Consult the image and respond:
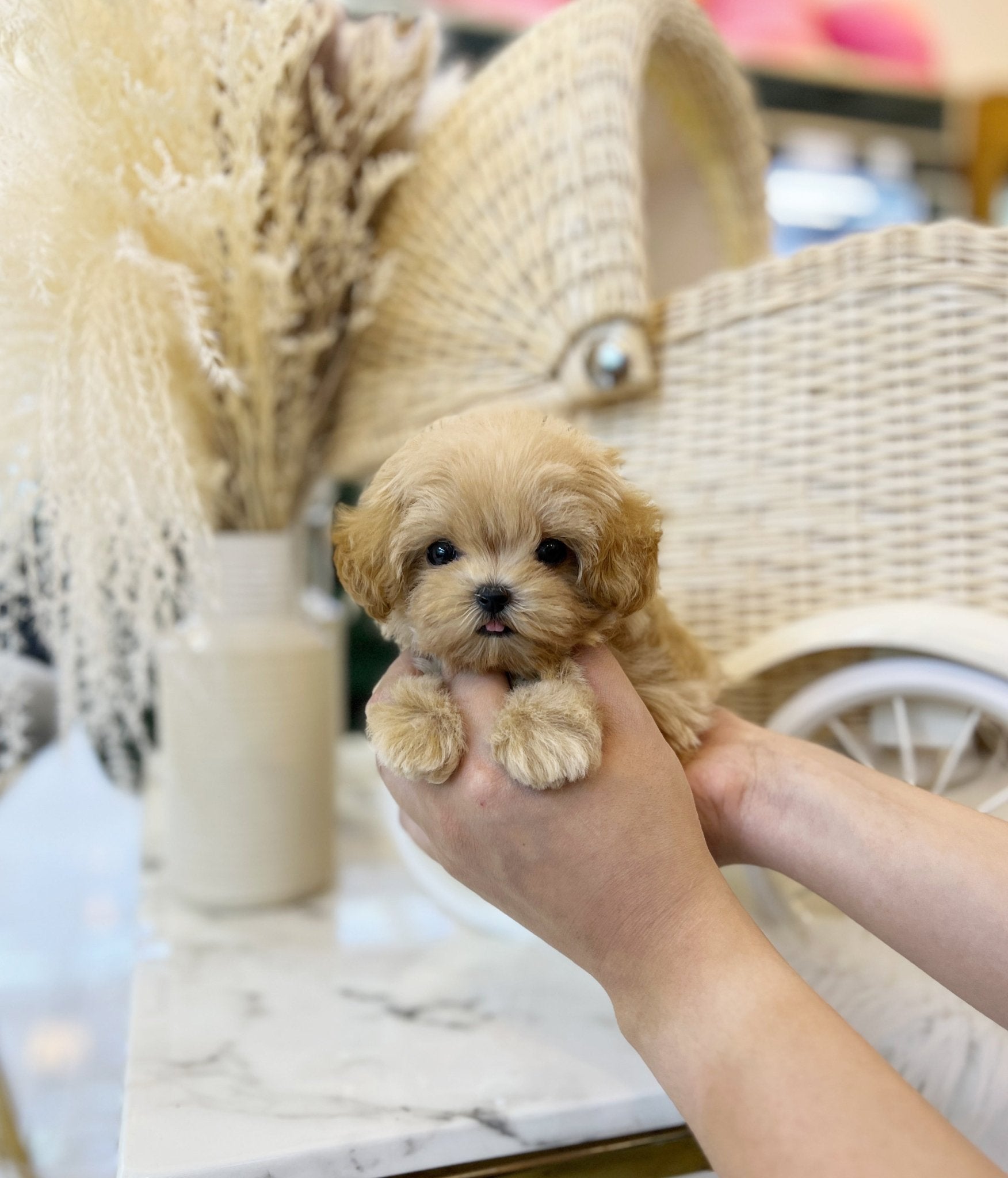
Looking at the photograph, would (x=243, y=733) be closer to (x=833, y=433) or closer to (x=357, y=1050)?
(x=357, y=1050)

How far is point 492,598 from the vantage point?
57 cm

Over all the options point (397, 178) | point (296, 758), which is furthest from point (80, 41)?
point (296, 758)

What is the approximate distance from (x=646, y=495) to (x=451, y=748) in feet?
0.77

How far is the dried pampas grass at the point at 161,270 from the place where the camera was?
2.50 ft

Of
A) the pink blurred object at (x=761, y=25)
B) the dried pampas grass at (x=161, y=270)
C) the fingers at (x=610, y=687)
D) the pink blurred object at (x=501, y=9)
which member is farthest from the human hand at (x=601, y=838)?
A: the pink blurred object at (x=761, y=25)

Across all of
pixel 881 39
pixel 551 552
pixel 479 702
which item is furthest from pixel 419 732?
pixel 881 39

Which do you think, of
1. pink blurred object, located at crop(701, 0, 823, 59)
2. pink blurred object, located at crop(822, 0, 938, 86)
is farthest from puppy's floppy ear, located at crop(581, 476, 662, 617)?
pink blurred object, located at crop(822, 0, 938, 86)

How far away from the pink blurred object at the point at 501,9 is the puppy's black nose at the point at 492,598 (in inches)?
90.5

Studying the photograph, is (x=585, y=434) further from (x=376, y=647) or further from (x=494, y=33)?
(x=494, y=33)

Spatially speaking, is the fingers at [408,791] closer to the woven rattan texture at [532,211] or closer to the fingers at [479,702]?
the fingers at [479,702]

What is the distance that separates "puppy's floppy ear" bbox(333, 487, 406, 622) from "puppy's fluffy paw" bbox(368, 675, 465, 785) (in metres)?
0.07

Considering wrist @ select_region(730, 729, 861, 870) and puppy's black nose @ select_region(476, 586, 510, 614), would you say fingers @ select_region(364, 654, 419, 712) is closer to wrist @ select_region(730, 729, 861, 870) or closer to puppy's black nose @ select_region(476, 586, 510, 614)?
puppy's black nose @ select_region(476, 586, 510, 614)

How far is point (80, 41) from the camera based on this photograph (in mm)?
735

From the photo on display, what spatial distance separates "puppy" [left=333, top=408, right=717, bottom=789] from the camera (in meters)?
0.58
